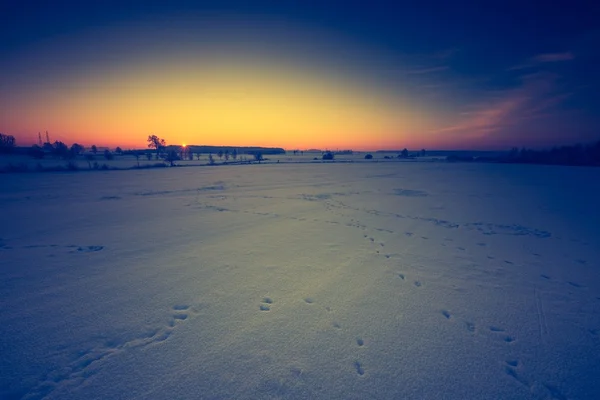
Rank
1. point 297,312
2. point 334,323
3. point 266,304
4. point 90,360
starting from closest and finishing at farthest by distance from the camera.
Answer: point 90,360 → point 334,323 → point 297,312 → point 266,304

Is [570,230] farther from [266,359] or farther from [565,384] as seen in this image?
[266,359]

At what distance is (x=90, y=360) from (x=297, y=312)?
247 cm

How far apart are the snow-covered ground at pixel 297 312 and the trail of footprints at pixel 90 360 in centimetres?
2

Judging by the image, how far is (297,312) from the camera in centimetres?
360

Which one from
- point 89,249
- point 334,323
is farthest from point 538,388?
point 89,249

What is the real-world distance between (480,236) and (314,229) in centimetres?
480

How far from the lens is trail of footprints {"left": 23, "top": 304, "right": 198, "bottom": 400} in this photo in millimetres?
2400

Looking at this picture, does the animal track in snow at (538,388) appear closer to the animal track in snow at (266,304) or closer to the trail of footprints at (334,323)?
the trail of footprints at (334,323)

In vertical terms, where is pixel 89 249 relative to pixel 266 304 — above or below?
above

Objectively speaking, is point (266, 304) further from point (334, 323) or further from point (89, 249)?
point (89, 249)

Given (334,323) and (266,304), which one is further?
(266,304)

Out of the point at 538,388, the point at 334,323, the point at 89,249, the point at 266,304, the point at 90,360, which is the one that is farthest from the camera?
the point at 89,249

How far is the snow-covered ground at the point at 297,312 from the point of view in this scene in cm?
253

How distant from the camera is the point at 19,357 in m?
2.75
